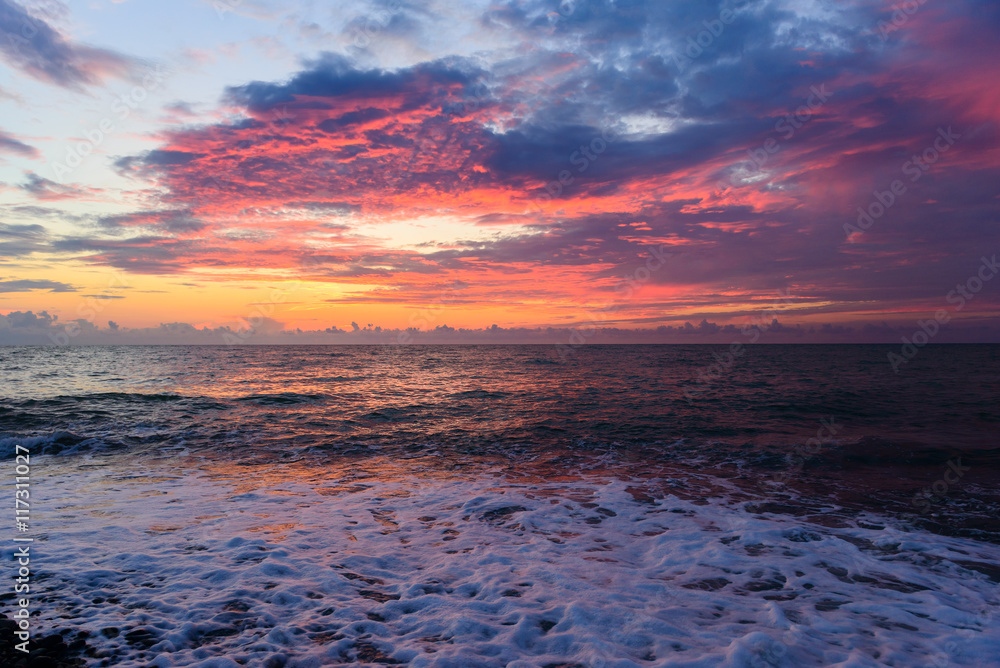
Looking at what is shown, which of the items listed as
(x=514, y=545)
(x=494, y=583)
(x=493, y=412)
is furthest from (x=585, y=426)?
(x=494, y=583)

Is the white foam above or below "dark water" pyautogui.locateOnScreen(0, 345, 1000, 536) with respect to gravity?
above

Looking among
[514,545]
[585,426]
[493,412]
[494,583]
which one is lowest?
[493,412]

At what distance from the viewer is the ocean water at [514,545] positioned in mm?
5145

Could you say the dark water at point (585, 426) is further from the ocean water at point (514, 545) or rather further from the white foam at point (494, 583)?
the white foam at point (494, 583)

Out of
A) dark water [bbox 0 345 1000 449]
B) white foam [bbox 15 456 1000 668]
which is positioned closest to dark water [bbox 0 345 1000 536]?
dark water [bbox 0 345 1000 449]

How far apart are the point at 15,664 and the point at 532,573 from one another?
228 inches

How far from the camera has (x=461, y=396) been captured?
102 feet

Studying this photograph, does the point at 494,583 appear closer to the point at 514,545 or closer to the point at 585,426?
the point at 514,545

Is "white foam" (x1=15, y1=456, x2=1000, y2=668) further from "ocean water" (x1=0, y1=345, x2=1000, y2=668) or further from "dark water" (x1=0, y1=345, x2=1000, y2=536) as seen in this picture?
"dark water" (x1=0, y1=345, x2=1000, y2=536)

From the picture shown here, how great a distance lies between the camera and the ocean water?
5.14m

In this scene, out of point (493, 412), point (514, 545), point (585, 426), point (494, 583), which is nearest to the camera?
point (494, 583)

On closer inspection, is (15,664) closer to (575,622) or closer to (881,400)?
(575,622)

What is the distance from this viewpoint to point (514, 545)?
8.09 metres

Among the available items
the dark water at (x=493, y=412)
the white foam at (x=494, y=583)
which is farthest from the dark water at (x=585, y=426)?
the white foam at (x=494, y=583)
